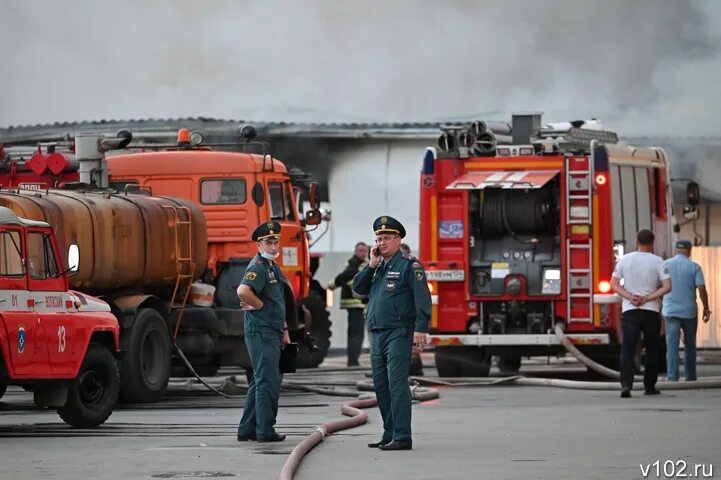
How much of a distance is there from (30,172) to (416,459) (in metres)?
11.7

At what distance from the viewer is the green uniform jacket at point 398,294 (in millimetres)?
15406

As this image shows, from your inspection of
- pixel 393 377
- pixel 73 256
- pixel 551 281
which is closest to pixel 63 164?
pixel 73 256

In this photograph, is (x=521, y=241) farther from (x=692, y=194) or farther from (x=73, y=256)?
(x=73, y=256)

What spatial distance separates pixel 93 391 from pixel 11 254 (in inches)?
63.7

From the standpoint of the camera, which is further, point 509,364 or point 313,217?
point 509,364

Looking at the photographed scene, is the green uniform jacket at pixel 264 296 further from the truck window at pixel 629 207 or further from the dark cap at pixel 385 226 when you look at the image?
the truck window at pixel 629 207

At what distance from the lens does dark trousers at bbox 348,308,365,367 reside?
30.8m

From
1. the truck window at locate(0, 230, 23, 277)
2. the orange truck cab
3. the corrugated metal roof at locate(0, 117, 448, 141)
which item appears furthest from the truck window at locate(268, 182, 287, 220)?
the corrugated metal roof at locate(0, 117, 448, 141)

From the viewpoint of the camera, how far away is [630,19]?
37.7 m

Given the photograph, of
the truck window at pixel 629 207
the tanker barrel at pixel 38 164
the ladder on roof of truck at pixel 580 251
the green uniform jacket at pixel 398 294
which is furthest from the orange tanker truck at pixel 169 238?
the truck window at pixel 629 207

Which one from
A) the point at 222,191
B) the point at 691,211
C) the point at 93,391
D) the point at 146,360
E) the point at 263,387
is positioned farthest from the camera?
the point at 691,211

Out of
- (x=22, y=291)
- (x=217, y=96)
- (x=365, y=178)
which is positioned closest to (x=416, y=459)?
(x=22, y=291)

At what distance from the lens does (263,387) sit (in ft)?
52.6

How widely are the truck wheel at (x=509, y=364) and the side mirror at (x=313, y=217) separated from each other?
169 inches
